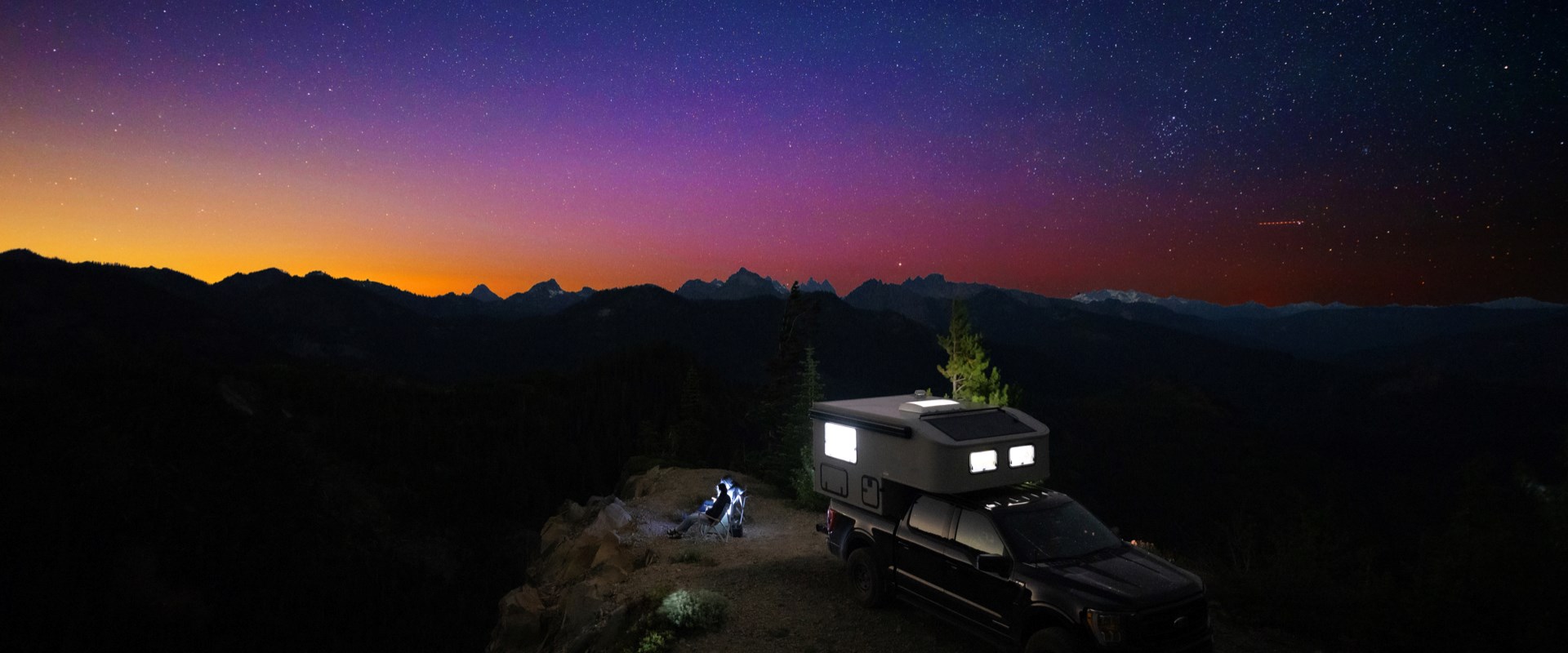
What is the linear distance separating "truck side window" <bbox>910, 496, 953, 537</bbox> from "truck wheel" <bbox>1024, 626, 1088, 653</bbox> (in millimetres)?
1980

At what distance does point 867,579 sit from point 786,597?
1.76 meters

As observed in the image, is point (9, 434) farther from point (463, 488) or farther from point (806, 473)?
point (806, 473)

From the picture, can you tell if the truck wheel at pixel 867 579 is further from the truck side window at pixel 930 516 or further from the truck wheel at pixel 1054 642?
the truck wheel at pixel 1054 642

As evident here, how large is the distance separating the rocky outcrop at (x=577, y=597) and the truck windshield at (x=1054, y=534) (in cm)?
664

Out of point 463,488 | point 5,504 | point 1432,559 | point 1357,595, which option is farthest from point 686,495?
point 463,488

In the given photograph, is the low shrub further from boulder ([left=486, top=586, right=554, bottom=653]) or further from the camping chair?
the camping chair

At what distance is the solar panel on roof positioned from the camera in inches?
401

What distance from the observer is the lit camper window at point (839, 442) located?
469 inches

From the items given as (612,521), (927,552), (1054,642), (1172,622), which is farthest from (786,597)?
(612,521)

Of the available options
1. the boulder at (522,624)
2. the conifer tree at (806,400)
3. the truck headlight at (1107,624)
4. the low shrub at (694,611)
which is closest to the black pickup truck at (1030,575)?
the truck headlight at (1107,624)

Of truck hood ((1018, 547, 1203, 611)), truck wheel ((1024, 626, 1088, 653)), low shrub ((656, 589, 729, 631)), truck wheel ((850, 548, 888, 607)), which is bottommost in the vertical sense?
low shrub ((656, 589, 729, 631))

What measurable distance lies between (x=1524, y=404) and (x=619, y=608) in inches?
10838

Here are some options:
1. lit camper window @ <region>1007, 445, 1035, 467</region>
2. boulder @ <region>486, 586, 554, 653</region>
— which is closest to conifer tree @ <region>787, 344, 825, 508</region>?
boulder @ <region>486, 586, 554, 653</region>

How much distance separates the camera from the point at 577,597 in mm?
13109
